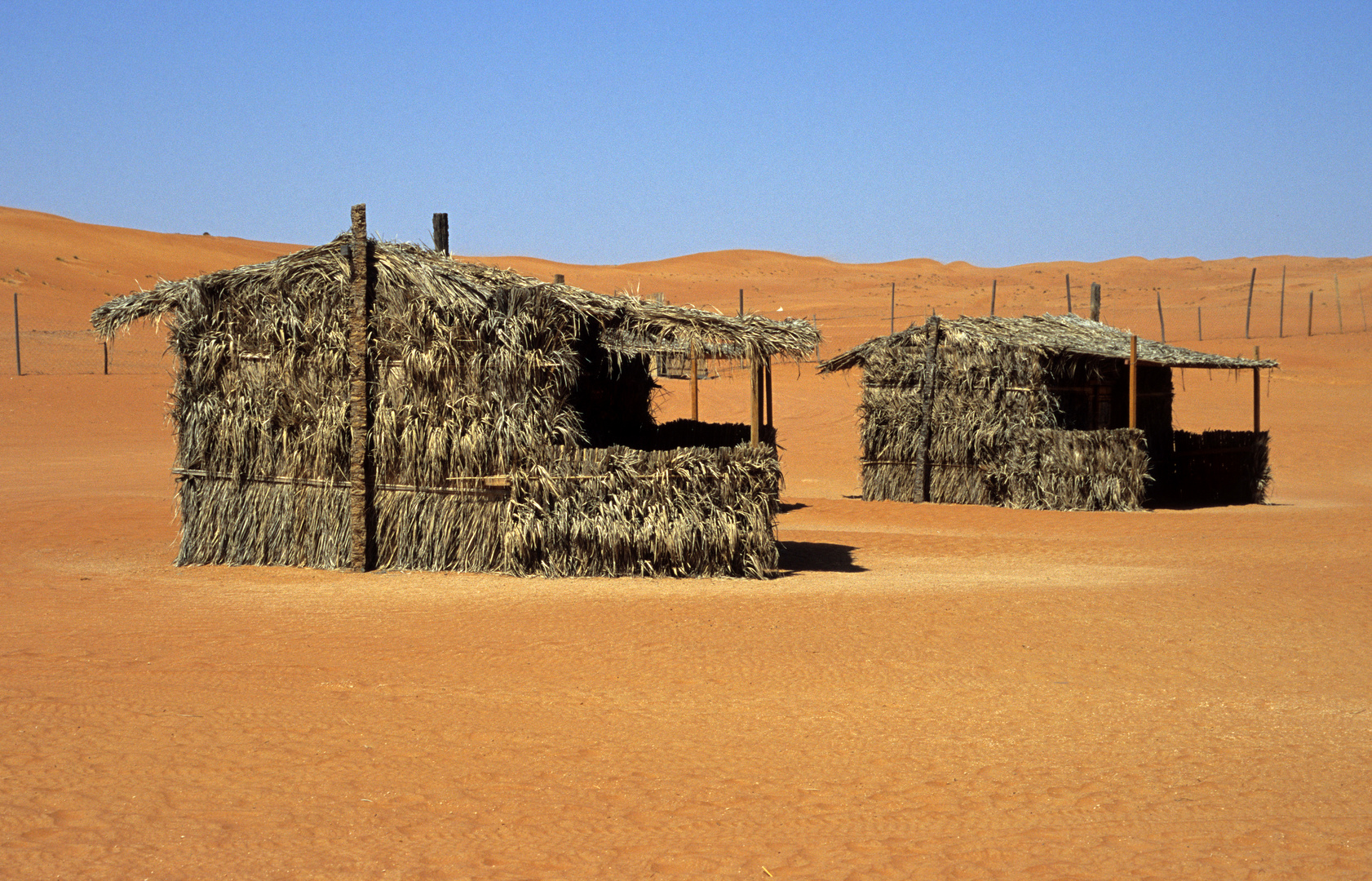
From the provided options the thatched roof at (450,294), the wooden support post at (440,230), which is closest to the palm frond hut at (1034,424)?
the thatched roof at (450,294)

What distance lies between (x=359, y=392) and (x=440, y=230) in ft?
10.2

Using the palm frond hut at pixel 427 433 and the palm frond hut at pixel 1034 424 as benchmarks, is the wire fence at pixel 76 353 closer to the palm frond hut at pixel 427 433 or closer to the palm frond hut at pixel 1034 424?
the palm frond hut at pixel 427 433

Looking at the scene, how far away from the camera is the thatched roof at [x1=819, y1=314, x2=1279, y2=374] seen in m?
17.5

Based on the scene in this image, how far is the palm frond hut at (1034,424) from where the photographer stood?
17.1 meters

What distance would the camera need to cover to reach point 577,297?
11.0 metres

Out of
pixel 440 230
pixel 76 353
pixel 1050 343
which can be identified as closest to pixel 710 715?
pixel 440 230

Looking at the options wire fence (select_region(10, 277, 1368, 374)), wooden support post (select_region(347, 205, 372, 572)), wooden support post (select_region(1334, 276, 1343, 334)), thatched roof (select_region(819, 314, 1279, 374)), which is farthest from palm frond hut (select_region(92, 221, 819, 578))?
wooden support post (select_region(1334, 276, 1343, 334))

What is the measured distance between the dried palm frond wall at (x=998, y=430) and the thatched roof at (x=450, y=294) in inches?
266

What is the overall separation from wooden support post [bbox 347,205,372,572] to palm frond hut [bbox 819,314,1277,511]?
9818mm

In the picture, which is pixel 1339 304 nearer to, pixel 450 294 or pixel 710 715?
pixel 450 294

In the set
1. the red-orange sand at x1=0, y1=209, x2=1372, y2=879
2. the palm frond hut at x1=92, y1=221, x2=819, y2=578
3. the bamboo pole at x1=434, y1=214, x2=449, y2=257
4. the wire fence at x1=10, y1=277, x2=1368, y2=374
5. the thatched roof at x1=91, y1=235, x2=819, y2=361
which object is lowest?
the red-orange sand at x1=0, y1=209, x2=1372, y2=879

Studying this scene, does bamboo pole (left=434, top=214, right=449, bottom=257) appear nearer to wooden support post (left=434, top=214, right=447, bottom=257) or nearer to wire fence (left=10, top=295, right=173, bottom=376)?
wooden support post (left=434, top=214, right=447, bottom=257)

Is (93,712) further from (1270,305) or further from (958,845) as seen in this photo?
(1270,305)

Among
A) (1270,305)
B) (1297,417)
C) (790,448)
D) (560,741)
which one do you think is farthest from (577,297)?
(1270,305)
